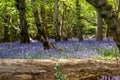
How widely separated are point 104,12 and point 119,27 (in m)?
0.51

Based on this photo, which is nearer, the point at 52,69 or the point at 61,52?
the point at 52,69

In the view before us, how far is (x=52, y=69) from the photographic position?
213 inches

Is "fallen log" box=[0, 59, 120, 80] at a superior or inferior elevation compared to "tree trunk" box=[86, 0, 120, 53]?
inferior

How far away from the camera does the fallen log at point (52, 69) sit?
5270 mm

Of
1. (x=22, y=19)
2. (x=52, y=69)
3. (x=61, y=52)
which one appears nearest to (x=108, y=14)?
(x=52, y=69)

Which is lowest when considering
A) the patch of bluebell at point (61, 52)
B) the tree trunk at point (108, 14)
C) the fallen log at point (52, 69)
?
the patch of bluebell at point (61, 52)

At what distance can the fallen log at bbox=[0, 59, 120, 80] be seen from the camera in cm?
527

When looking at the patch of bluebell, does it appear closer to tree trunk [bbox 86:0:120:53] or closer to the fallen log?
tree trunk [bbox 86:0:120:53]

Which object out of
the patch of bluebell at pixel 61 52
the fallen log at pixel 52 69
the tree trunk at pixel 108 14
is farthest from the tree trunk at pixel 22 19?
the fallen log at pixel 52 69

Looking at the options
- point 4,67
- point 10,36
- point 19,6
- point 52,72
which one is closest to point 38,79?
point 52,72

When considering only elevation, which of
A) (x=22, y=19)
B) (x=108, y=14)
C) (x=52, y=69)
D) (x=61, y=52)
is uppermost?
(x=108, y=14)

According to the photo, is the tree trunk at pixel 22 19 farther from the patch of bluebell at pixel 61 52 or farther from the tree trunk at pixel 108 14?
the tree trunk at pixel 108 14

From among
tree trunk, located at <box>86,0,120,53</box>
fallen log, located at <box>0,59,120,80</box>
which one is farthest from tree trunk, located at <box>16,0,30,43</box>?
fallen log, located at <box>0,59,120,80</box>

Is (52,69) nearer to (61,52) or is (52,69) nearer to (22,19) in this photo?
(61,52)
